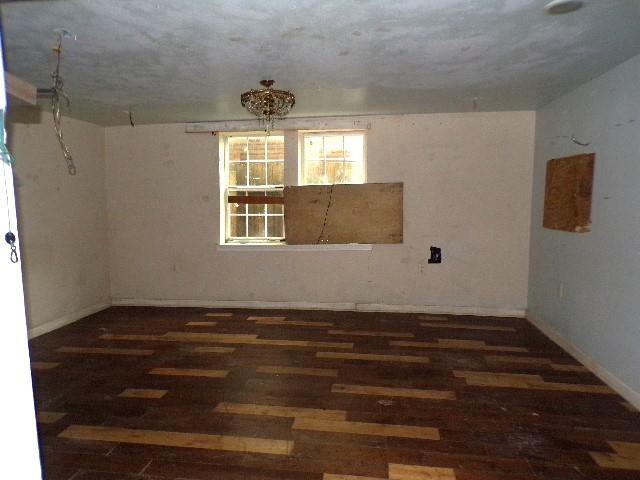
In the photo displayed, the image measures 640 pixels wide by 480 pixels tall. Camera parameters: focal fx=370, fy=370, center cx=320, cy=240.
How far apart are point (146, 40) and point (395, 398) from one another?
109 inches

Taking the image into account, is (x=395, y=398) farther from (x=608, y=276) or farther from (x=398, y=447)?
(x=608, y=276)

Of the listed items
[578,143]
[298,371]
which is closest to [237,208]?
[298,371]

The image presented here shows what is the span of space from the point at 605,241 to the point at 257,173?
11.9 feet

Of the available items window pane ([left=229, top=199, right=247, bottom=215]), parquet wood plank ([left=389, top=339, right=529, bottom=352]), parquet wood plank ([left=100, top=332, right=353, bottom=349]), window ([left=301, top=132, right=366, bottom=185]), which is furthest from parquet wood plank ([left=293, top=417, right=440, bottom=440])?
window pane ([left=229, top=199, right=247, bottom=215])

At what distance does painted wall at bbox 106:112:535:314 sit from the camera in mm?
4199

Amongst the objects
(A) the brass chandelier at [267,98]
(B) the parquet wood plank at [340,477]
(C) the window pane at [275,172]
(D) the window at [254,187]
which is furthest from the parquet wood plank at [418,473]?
(C) the window pane at [275,172]

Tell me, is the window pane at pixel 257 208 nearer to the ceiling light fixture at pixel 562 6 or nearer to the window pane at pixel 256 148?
the window pane at pixel 256 148

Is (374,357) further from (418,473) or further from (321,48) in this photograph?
(321,48)

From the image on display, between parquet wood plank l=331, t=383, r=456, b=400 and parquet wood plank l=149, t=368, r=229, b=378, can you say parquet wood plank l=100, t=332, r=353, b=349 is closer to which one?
parquet wood plank l=149, t=368, r=229, b=378

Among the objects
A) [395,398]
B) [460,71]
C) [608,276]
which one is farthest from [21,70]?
[608,276]

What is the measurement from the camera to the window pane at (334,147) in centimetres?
455

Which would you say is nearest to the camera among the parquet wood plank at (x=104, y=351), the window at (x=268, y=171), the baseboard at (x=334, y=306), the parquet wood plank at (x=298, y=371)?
the parquet wood plank at (x=298, y=371)

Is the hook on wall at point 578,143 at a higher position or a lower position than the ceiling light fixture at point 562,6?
lower

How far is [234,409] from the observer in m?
2.40
